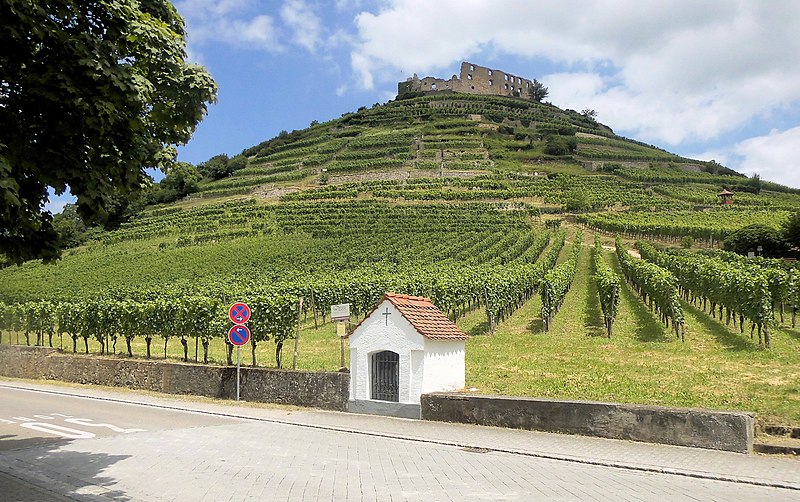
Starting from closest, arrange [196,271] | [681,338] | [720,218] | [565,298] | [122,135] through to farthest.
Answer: [122,135]
[681,338]
[565,298]
[196,271]
[720,218]

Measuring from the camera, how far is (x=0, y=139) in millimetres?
6488

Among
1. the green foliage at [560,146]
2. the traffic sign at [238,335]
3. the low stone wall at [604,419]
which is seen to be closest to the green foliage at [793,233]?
the low stone wall at [604,419]

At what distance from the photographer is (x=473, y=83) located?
7323 inches

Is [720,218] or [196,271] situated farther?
[720,218]

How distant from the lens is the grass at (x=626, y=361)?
12.4 meters

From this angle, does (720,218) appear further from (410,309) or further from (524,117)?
(524,117)

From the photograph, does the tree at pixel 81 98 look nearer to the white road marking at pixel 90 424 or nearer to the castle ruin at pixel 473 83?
the white road marking at pixel 90 424

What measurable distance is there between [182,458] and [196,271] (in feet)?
162

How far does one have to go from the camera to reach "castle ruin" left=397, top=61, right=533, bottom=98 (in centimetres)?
18475

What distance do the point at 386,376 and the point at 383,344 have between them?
2.88 ft

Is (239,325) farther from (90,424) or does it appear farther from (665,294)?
(665,294)

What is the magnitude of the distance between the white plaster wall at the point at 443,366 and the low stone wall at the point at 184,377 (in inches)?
85.3

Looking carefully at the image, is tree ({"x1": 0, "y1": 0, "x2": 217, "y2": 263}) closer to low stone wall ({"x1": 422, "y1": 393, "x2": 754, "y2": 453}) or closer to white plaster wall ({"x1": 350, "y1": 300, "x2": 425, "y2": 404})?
white plaster wall ({"x1": 350, "y1": 300, "x2": 425, "y2": 404})

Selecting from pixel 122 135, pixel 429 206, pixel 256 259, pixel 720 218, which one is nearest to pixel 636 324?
pixel 122 135
